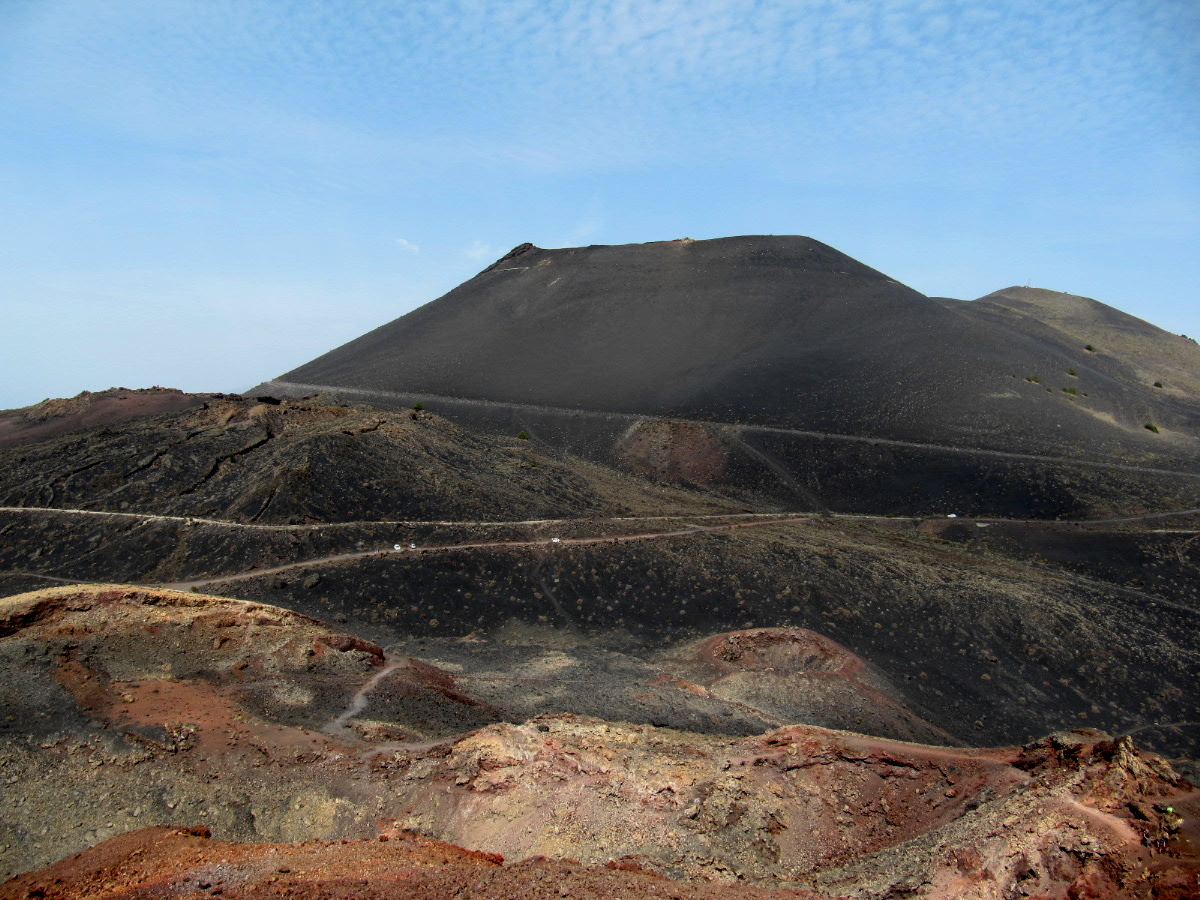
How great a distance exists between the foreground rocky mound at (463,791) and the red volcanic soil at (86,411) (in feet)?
66.3

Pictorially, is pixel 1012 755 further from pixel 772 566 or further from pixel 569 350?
pixel 569 350

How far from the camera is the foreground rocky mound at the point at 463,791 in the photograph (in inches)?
256

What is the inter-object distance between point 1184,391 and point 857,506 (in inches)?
1011

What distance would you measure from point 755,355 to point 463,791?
3508 centimetres

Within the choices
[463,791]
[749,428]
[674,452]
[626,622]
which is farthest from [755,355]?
[463,791]

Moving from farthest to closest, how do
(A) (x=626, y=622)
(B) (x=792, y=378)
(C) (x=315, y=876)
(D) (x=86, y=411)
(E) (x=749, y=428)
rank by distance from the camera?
(B) (x=792, y=378), (E) (x=749, y=428), (D) (x=86, y=411), (A) (x=626, y=622), (C) (x=315, y=876)

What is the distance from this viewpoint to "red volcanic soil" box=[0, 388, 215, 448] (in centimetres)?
2819

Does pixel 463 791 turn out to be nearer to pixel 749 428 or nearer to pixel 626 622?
pixel 626 622

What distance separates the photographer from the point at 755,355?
4122 cm

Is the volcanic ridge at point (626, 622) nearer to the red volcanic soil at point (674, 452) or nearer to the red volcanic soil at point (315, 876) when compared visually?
the red volcanic soil at point (315, 876)

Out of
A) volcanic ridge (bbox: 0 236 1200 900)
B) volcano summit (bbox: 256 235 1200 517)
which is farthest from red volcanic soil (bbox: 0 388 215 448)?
volcano summit (bbox: 256 235 1200 517)

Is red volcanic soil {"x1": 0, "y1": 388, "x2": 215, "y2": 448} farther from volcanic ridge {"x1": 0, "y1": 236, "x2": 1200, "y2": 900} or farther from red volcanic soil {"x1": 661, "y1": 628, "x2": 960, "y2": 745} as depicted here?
red volcanic soil {"x1": 661, "y1": 628, "x2": 960, "y2": 745}

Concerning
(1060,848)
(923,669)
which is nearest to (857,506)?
(923,669)

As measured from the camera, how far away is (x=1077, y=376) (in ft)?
125
